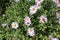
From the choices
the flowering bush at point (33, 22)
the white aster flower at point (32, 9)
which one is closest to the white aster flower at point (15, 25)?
the flowering bush at point (33, 22)

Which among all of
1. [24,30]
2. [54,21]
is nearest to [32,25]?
[24,30]

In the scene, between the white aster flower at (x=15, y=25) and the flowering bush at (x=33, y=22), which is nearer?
the flowering bush at (x=33, y=22)

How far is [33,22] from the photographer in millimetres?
3188

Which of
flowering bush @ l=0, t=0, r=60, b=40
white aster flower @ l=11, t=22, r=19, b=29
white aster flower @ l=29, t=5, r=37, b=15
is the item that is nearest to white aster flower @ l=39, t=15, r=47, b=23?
flowering bush @ l=0, t=0, r=60, b=40

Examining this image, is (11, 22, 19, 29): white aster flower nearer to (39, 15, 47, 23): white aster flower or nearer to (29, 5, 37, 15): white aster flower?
(29, 5, 37, 15): white aster flower

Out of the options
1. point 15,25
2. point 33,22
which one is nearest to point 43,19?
point 33,22

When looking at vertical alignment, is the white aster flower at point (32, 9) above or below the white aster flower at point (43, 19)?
above

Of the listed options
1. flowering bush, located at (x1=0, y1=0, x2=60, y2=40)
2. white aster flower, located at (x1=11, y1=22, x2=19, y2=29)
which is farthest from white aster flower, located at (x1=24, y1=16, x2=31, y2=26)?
white aster flower, located at (x1=11, y1=22, x2=19, y2=29)

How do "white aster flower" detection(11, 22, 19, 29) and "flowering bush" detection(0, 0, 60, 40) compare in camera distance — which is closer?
"flowering bush" detection(0, 0, 60, 40)

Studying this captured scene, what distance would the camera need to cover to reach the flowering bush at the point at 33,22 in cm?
314

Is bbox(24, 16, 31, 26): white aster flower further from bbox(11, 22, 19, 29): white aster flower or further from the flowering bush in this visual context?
bbox(11, 22, 19, 29): white aster flower

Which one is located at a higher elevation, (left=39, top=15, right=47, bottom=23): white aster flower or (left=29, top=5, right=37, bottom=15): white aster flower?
(left=29, top=5, right=37, bottom=15): white aster flower

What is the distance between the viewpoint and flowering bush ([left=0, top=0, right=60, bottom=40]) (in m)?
3.14

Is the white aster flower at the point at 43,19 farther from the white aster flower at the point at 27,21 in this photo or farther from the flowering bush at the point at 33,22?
the white aster flower at the point at 27,21
